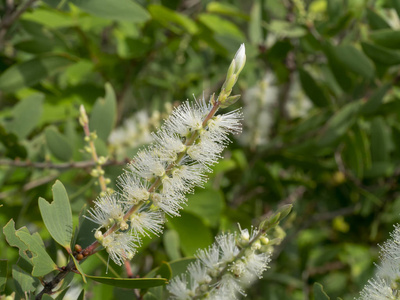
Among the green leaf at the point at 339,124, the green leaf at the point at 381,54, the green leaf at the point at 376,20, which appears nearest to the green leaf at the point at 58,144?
the green leaf at the point at 339,124

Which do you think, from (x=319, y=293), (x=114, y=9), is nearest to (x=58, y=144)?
(x=114, y=9)

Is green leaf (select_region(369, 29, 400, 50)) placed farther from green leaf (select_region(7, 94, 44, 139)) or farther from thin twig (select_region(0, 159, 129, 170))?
green leaf (select_region(7, 94, 44, 139))

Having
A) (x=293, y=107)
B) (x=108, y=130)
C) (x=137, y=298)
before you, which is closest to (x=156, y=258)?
(x=108, y=130)

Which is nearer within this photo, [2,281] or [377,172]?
[2,281]

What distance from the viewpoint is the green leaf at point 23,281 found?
103 centimetres

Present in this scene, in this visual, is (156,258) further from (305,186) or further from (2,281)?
(2,281)

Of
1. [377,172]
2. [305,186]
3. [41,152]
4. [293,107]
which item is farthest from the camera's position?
[293,107]

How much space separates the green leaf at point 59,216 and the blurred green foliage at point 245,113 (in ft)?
0.65

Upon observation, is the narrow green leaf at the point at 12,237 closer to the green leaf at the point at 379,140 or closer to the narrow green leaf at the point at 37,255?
the narrow green leaf at the point at 37,255

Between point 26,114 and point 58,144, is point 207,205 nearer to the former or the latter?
point 58,144

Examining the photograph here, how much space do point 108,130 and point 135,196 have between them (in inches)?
30.5

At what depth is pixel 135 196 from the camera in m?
0.97

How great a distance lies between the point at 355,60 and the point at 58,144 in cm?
111

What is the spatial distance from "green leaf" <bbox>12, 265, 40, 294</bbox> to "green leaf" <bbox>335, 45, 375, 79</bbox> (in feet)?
4.33
